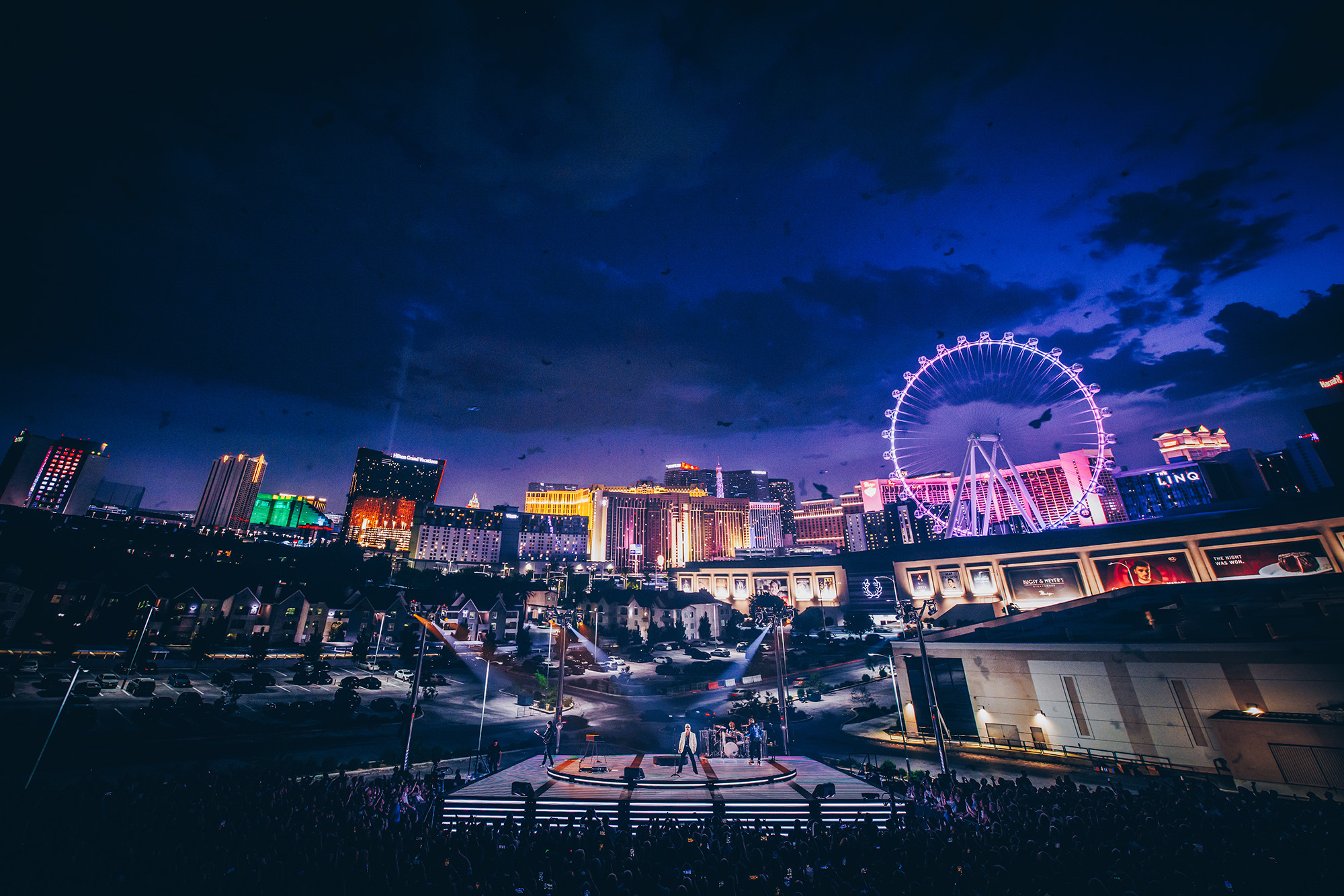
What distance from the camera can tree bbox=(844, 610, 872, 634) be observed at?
77750 mm

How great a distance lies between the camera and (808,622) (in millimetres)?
85188

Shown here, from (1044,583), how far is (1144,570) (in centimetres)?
1096

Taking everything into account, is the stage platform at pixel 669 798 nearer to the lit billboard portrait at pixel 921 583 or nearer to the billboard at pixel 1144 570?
the billboard at pixel 1144 570

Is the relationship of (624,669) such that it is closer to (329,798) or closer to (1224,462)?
(329,798)

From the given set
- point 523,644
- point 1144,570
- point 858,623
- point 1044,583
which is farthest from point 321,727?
point 1144,570

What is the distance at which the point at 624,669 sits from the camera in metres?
58.3

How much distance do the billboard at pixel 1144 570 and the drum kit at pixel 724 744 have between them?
56907 mm

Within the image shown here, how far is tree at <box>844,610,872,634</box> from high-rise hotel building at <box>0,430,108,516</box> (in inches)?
8168

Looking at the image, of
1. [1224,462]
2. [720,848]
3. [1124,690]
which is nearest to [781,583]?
[1124,690]

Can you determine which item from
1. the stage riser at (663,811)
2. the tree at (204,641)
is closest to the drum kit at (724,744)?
the stage riser at (663,811)

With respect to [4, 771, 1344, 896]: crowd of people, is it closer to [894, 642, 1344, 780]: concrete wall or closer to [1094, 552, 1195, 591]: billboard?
[894, 642, 1344, 780]: concrete wall

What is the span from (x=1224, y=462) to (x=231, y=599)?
Answer: 278 metres

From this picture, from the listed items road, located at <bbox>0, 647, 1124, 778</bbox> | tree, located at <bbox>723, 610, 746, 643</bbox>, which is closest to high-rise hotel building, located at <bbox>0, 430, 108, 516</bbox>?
road, located at <bbox>0, 647, 1124, 778</bbox>

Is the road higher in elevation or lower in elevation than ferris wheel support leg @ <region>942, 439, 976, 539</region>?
lower
